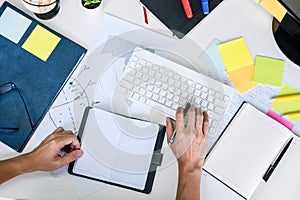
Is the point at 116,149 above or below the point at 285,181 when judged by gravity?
below

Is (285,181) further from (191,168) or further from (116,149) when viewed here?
(116,149)

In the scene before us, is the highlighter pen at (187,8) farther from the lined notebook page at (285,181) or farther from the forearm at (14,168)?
the forearm at (14,168)

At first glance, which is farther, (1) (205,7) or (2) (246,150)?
(1) (205,7)

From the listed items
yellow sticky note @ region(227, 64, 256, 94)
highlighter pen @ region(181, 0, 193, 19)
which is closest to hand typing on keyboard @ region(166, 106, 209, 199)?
yellow sticky note @ region(227, 64, 256, 94)

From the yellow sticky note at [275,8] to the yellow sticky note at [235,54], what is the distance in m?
0.10

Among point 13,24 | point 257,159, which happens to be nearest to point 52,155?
point 13,24

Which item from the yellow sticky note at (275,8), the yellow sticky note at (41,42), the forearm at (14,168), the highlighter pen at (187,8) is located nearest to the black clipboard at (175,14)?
the highlighter pen at (187,8)

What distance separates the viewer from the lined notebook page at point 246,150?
3.03 ft

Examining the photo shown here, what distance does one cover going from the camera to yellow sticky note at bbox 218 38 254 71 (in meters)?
1.02

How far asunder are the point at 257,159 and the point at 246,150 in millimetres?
31

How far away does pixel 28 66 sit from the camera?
998 mm

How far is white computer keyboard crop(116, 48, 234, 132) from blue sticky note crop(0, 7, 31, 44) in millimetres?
279

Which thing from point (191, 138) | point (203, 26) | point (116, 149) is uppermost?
point (203, 26)

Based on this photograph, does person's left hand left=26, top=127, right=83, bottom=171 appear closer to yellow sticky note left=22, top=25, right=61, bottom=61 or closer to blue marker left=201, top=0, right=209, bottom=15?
yellow sticky note left=22, top=25, right=61, bottom=61
